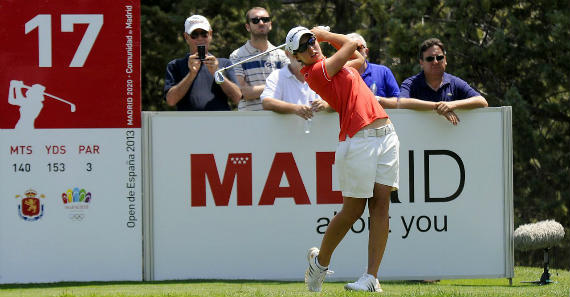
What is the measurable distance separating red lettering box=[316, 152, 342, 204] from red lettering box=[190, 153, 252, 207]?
59cm

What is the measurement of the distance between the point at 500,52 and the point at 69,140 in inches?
411

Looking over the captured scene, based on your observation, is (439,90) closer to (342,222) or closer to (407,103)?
(407,103)

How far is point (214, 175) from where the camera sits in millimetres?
9727

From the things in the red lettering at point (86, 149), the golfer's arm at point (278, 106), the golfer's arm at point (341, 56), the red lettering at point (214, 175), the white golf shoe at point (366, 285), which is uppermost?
the golfer's arm at point (341, 56)

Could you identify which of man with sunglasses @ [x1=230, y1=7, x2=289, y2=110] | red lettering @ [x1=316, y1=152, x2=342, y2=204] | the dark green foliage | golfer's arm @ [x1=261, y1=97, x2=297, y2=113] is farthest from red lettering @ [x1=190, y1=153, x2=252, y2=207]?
the dark green foliage

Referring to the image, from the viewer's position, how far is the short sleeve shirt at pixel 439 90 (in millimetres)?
10156

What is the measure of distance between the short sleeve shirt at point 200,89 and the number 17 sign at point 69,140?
0.63 meters

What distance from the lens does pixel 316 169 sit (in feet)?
32.2

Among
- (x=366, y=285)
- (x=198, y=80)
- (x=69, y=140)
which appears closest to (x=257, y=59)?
(x=198, y=80)

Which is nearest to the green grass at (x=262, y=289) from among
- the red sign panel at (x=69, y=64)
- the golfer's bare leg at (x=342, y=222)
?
the golfer's bare leg at (x=342, y=222)

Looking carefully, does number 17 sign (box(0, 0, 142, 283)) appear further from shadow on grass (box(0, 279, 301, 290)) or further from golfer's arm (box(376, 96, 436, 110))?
golfer's arm (box(376, 96, 436, 110))

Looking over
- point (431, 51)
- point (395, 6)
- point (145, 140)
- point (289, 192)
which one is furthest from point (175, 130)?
point (395, 6)

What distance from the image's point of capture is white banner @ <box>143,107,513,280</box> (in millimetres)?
9742

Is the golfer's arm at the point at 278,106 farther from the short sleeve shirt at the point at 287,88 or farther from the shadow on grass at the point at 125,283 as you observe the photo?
the shadow on grass at the point at 125,283
